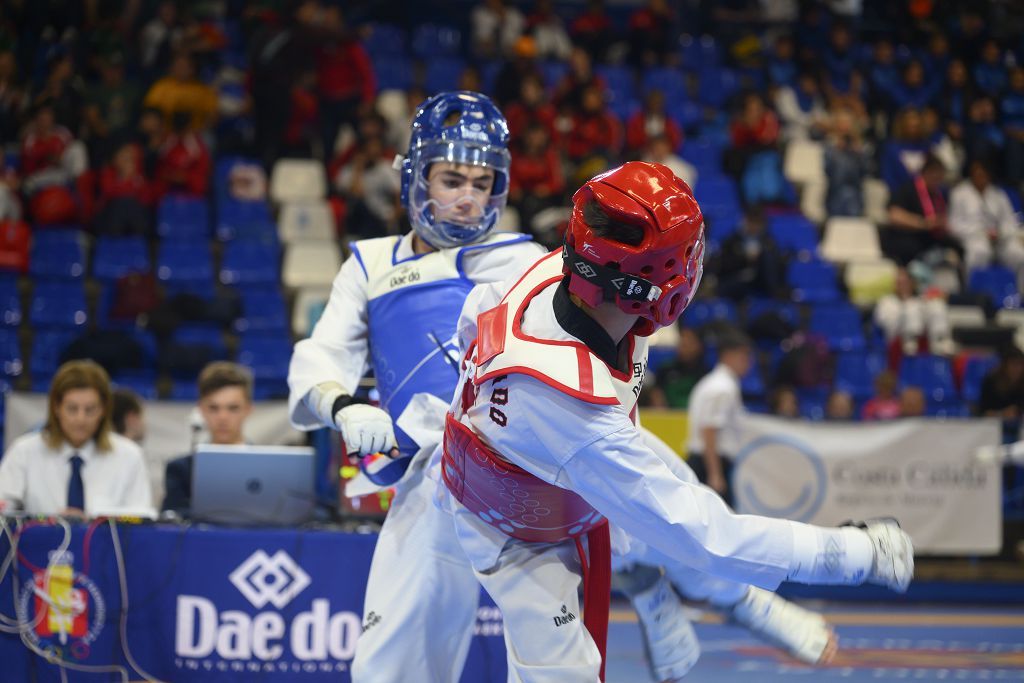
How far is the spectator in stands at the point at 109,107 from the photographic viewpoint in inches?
477

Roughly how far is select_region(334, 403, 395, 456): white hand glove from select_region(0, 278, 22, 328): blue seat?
25.1 ft

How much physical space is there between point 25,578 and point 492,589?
9.38 ft

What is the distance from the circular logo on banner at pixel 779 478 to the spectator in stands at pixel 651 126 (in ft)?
17.5

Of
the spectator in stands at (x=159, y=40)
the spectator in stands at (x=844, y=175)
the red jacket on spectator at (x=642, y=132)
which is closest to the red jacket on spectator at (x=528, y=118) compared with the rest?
the red jacket on spectator at (x=642, y=132)

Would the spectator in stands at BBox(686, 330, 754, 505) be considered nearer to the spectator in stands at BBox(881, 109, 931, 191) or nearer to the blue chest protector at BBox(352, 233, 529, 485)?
the blue chest protector at BBox(352, 233, 529, 485)

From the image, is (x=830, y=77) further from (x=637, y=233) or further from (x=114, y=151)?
(x=637, y=233)

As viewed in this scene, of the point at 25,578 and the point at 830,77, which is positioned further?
the point at 830,77

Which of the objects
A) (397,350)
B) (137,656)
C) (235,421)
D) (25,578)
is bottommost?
(137,656)

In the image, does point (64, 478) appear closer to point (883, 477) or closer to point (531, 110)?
point (883, 477)

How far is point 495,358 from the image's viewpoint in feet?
10.6

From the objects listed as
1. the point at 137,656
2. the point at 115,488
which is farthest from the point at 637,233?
the point at 115,488

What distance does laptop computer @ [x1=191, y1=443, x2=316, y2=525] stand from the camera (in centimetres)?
570

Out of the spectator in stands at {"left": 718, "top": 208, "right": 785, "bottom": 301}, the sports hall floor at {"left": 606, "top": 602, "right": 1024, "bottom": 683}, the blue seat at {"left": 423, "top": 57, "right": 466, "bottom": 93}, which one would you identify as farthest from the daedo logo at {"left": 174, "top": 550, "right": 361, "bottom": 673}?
the blue seat at {"left": 423, "top": 57, "right": 466, "bottom": 93}

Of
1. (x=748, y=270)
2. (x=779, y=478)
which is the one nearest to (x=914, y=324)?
(x=748, y=270)
